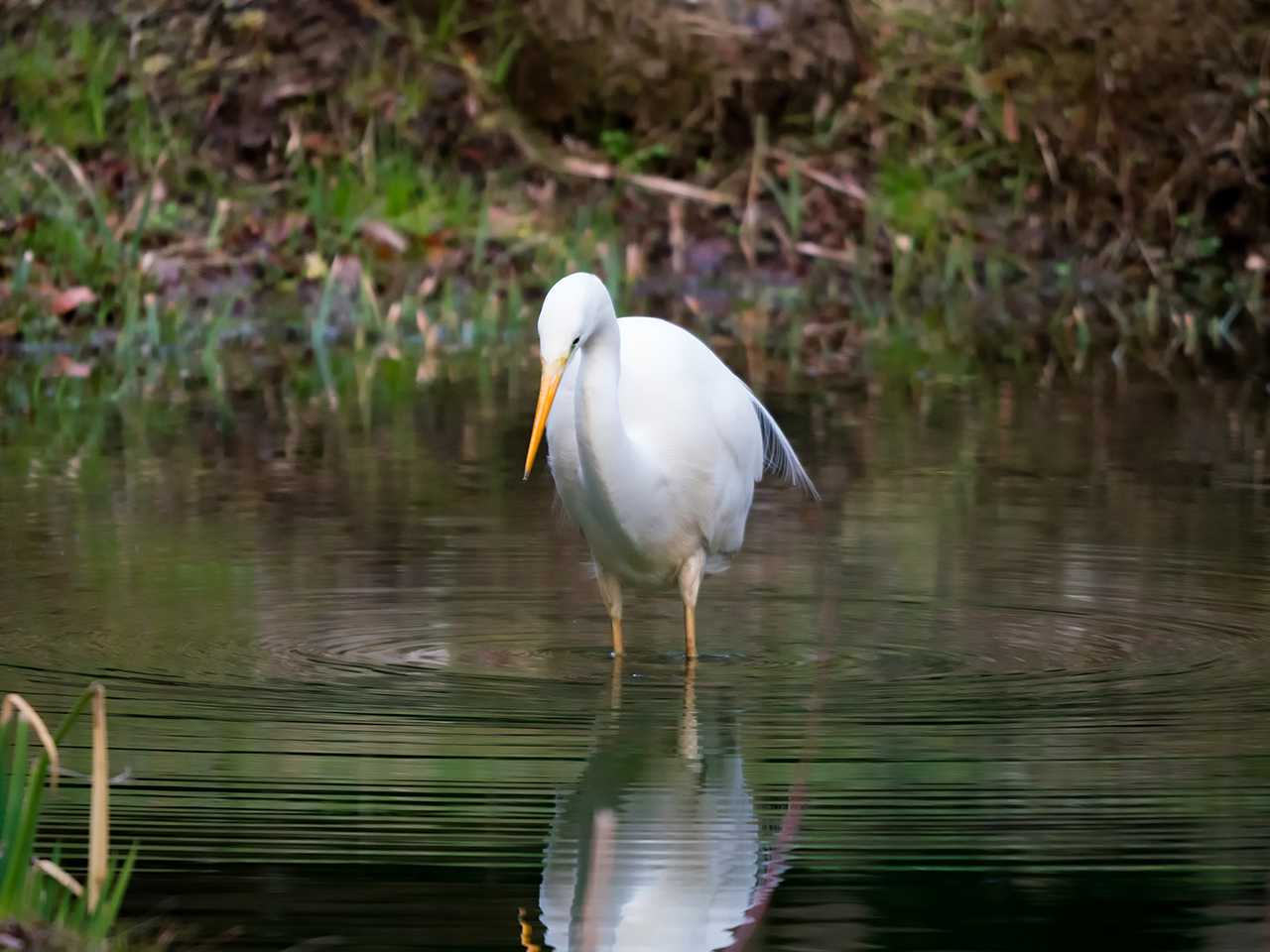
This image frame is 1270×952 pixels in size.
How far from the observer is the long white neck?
22.3 ft

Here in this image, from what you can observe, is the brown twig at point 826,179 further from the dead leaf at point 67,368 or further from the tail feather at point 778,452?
the tail feather at point 778,452

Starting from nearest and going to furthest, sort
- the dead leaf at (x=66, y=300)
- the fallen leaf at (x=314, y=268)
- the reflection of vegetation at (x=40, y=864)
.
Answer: the reflection of vegetation at (x=40, y=864), the dead leaf at (x=66, y=300), the fallen leaf at (x=314, y=268)

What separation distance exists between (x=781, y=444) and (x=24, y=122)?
1040cm

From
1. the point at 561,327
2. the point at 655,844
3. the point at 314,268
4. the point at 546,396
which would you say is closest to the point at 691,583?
the point at 561,327

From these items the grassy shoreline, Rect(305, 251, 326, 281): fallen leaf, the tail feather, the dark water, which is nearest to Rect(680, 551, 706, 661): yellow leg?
the dark water

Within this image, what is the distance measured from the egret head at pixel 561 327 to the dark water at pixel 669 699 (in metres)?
0.75

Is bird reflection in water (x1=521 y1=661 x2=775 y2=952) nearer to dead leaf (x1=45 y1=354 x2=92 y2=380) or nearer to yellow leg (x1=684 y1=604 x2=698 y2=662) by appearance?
yellow leg (x1=684 y1=604 x2=698 y2=662)

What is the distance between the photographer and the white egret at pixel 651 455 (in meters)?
6.93

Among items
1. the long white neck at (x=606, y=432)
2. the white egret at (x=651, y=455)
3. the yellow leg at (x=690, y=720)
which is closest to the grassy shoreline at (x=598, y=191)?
the white egret at (x=651, y=455)

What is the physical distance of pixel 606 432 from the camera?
693 centimetres

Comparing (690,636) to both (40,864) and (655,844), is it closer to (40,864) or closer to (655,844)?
(655,844)

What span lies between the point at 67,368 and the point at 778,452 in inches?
221

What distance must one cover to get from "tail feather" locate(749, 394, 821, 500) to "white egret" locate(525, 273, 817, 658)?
1.10 ft

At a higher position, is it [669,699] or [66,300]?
[66,300]
